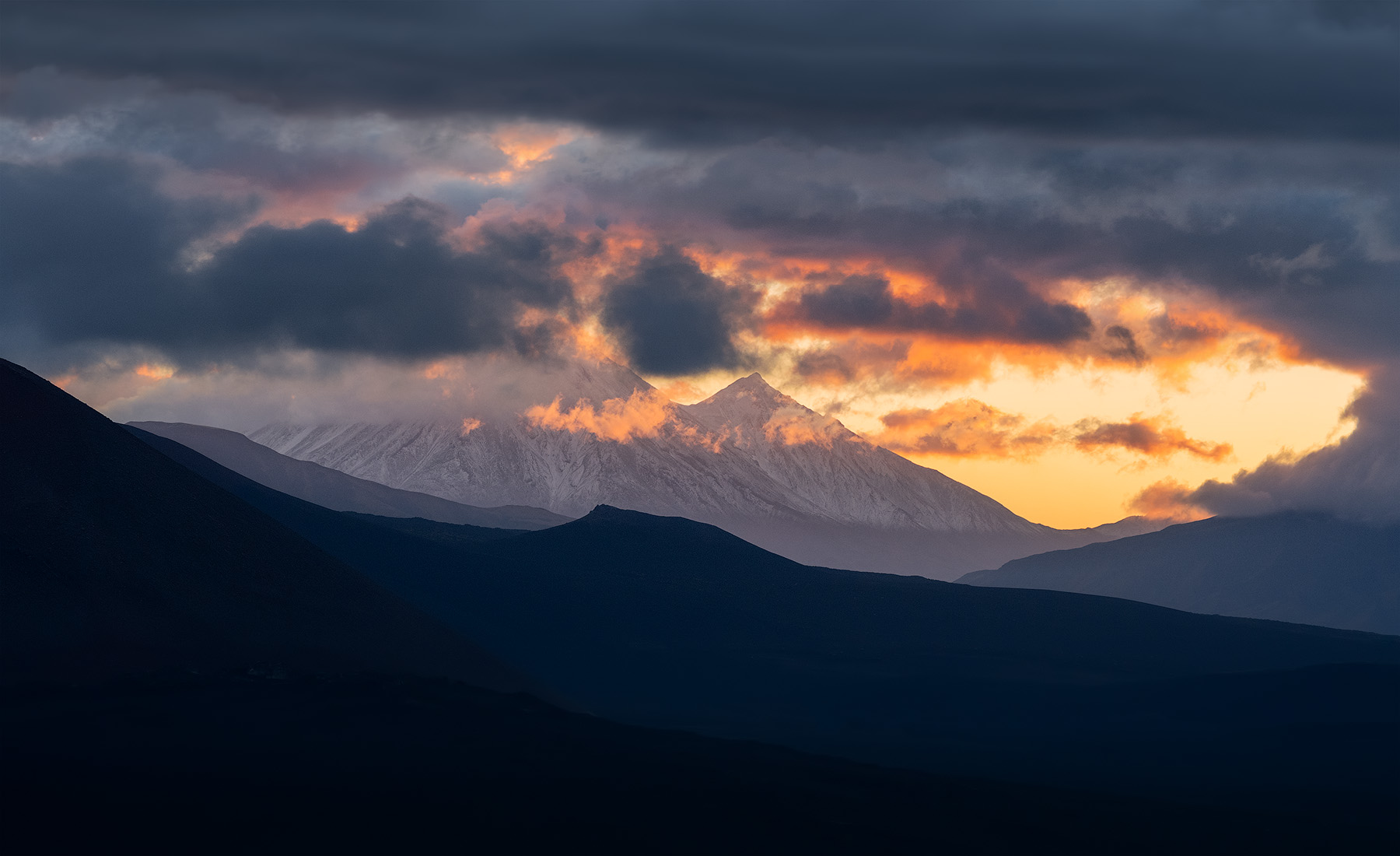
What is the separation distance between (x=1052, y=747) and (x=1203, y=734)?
19.5 m

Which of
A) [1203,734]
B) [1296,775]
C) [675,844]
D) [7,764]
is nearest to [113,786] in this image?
[7,764]

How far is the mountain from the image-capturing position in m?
122

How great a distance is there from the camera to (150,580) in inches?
5212

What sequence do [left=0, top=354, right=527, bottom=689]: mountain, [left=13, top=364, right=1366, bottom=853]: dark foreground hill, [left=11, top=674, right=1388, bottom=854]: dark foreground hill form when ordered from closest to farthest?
[left=11, top=674, right=1388, bottom=854]: dark foreground hill → [left=13, top=364, right=1366, bottom=853]: dark foreground hill → [left=0, top=354, right=527, bottom=689]: mountain

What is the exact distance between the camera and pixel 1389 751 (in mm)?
159125

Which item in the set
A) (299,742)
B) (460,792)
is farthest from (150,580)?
(460,792)

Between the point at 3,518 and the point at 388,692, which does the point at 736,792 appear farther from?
the point at 3,518

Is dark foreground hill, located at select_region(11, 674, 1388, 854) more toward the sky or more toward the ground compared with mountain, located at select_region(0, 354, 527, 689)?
more toward the ground

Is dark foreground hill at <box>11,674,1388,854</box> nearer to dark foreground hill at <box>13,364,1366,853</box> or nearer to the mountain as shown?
dark foreground hill at <box>13,364,1366,853</box>

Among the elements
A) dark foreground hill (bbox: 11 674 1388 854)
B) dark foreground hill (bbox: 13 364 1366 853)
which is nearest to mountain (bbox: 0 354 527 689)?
dark foreground hill (bbox: 13 364 1366 853)

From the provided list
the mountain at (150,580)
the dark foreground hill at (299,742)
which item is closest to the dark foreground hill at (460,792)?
the dark foreground hill at (299,742)

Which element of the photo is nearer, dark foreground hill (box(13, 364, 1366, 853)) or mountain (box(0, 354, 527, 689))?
dark foreground hill (box(13, 364, 1366, 853))

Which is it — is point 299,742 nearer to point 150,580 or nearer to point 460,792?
point 460,792

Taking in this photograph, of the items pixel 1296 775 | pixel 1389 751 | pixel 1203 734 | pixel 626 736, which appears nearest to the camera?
pixel 626 736
